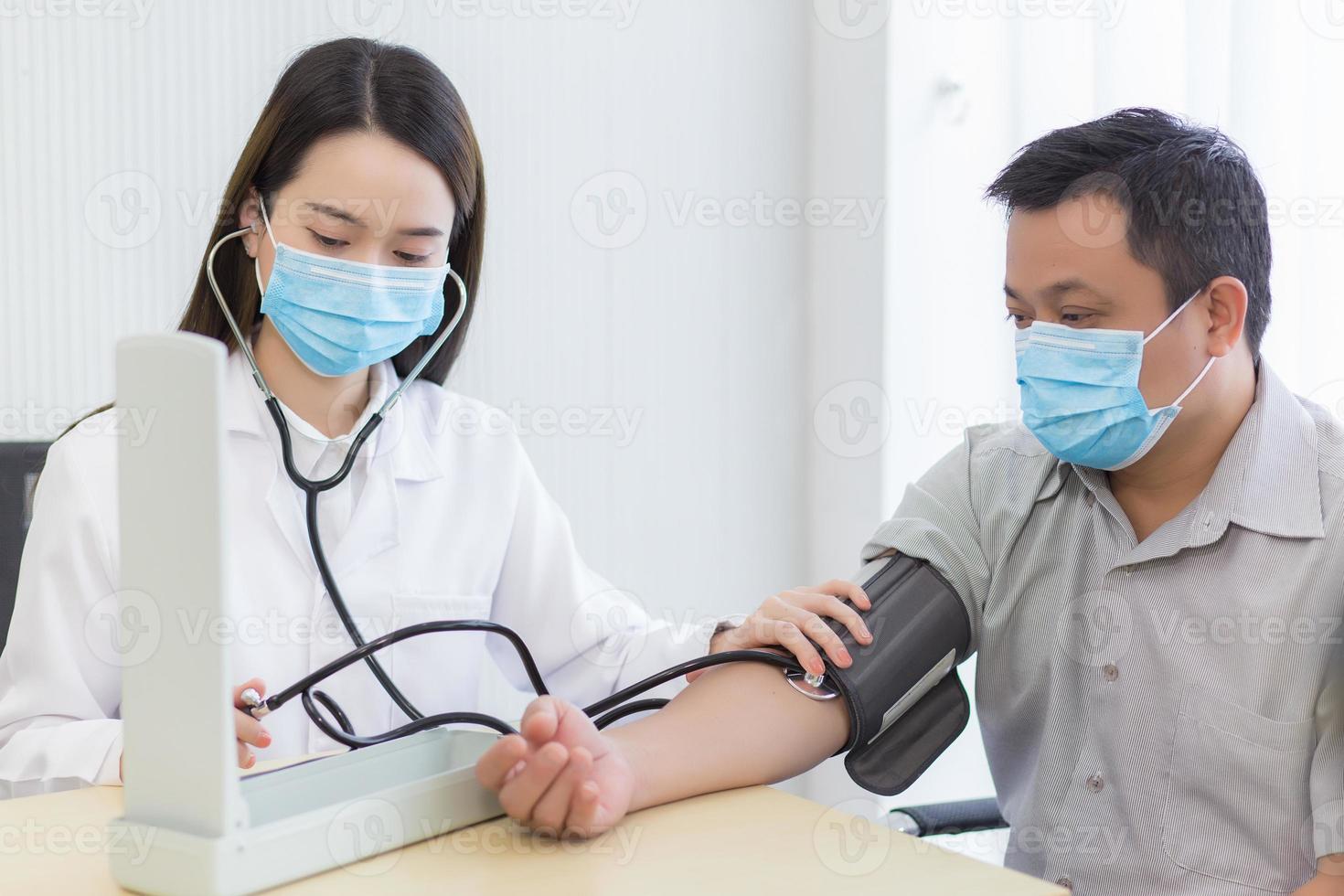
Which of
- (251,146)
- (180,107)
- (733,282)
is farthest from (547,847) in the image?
(733,282)

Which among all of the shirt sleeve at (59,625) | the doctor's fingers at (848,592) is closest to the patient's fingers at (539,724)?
the doctor's fingers at (848,592)

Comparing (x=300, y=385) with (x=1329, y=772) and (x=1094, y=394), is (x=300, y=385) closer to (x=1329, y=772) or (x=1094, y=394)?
(x=1094, y=394)

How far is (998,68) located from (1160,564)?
1192 millimetres

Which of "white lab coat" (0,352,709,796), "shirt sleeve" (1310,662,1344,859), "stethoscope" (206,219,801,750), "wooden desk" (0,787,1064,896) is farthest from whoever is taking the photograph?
"white lab coat" (0,352,709,796)

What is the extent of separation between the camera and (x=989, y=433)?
4.25 ft

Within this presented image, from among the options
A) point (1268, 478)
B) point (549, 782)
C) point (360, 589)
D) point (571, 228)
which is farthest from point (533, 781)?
point (571, 228)

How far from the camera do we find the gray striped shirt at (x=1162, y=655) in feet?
3.41

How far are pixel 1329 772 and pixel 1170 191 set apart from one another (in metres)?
0.55

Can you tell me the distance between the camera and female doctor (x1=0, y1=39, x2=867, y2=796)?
1.15m

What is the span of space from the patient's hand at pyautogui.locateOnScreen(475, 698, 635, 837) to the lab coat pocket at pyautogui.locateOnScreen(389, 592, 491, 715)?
517 mm

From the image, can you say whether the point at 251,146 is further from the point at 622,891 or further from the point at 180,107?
the point at 622,891

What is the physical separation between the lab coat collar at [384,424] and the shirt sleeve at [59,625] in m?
0.17

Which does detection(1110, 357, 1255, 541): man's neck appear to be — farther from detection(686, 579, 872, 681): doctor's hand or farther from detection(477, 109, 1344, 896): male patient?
detection(686, 579, 872, 681): doctor's hand

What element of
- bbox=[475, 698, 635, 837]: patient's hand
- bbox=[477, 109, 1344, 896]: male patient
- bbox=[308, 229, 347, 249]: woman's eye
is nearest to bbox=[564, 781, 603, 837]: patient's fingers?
bbox=[475, 698, 635, 837]: patient's hand
